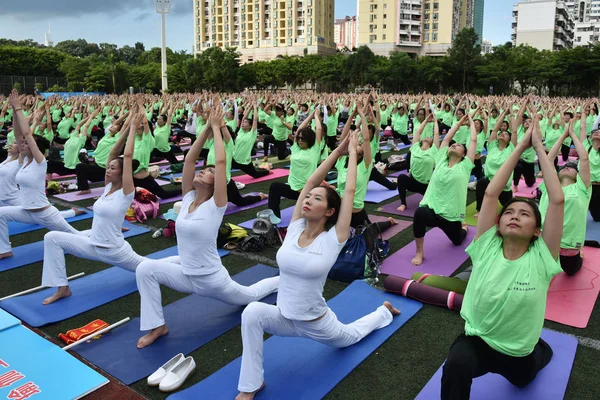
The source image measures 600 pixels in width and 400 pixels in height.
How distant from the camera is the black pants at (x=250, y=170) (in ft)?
33.3

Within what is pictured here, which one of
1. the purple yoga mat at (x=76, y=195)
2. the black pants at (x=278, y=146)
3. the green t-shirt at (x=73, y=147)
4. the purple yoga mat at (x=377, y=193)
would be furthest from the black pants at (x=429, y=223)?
the black pants at (x=278, y=146)

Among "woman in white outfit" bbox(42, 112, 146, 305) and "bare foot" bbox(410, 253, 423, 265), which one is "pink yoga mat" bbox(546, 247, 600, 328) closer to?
"bare foot" bbox(410, 253, 423, 265)

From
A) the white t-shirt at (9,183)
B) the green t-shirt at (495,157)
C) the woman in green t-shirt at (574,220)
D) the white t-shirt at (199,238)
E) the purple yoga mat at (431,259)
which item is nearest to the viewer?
the white t-shirt at (199,238)

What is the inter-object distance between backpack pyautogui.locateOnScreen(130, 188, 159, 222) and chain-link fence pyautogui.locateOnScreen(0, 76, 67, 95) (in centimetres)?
5307

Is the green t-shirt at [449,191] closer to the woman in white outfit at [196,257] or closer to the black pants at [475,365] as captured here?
the black pants at [475,365]

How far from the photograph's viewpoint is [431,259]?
5848mm

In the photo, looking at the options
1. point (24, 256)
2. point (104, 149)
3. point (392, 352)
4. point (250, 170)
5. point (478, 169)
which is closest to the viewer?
point (392, 352)

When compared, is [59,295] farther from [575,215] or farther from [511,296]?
[575,215]

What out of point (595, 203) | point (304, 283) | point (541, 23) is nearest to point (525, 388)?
point (304, 283)

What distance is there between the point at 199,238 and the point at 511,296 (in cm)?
231

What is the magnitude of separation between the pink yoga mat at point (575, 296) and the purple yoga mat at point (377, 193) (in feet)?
12.5

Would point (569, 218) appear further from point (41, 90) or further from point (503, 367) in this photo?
point (41, 90)

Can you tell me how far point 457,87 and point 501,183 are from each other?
49.0 m

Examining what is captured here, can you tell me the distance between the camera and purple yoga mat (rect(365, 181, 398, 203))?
29.2 ft
